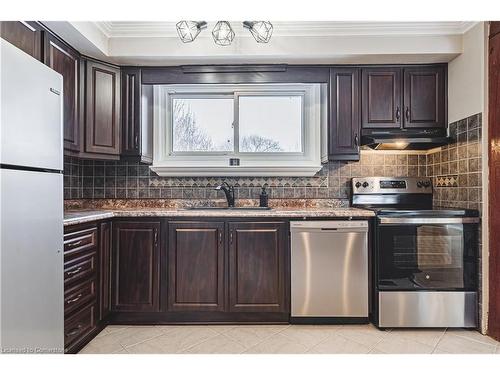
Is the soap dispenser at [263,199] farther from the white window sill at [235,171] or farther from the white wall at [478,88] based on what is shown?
the white wall at [478,88]

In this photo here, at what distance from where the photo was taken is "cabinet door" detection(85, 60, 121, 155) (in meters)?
2.60

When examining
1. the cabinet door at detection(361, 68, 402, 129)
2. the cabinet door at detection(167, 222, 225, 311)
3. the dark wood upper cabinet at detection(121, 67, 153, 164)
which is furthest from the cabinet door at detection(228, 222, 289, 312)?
the cabinet door at detection(361, 68, 402, 129)

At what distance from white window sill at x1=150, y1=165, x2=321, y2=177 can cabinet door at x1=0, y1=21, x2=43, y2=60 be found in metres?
1.29

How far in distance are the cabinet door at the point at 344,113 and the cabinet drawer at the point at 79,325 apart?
2.26 m

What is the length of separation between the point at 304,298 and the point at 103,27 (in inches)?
104

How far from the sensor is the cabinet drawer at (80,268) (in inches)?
78.0

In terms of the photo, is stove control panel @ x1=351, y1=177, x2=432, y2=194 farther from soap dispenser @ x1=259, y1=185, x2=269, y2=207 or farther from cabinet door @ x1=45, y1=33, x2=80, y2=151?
cabinet door @ x1=45, y1=33, x2=80, y2=151

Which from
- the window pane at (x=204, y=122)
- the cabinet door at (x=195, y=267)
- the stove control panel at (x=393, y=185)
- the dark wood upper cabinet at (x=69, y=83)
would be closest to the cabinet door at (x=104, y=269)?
the cabinet door at (x=195, y=267)

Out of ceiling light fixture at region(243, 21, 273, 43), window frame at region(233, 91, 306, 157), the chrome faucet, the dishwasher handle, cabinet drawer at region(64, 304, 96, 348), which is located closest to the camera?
cabinet drawer at region(64, 304, 96, 348)

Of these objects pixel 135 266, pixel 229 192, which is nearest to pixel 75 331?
pixel 135 266

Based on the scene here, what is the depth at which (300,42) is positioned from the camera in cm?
259

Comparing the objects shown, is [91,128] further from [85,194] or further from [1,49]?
[1,49]

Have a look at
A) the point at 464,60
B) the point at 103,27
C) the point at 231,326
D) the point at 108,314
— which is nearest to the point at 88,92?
the point at 103,27

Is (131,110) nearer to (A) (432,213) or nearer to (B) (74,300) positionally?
(B) (74,300)
